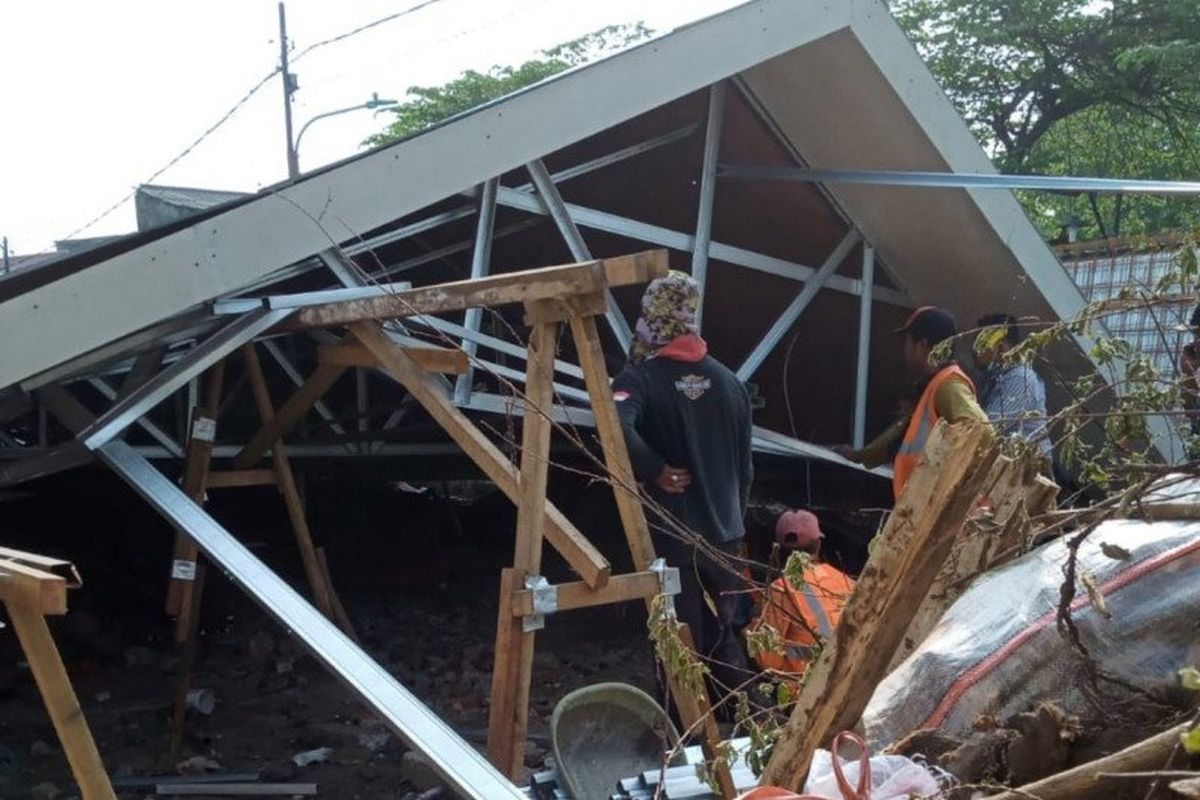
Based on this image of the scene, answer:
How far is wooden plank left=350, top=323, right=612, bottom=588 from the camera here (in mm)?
4535

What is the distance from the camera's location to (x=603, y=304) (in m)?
4.45

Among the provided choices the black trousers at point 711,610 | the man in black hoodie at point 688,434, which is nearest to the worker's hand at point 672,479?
the man in black hoodie at point 688,434

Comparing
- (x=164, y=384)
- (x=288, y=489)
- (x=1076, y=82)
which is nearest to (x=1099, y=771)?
(x=164, y=384)

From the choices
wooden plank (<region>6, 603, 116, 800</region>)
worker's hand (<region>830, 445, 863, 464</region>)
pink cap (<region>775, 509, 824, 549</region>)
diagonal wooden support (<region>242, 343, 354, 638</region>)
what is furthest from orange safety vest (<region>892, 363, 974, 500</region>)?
wooden plank (<region>6, 603, 116, 800</region>)

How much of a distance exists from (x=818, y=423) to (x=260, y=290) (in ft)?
14.7

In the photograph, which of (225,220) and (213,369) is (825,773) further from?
(213,369)

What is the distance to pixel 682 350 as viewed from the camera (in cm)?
557

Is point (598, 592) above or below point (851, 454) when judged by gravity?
below

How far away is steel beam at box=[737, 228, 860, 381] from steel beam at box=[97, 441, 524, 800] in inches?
125

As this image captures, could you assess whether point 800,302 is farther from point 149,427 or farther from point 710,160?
point 149,427

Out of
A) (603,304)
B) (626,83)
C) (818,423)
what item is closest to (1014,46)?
(818,423)

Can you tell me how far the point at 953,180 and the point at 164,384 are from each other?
3740 millimetres

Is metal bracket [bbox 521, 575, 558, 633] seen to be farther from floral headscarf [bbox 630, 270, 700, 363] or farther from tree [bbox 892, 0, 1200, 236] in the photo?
tree [bbox 892, 0, 1200, 236]

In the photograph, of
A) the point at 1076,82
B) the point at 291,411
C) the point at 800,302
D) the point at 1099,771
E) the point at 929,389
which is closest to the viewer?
the point at 1099,771
